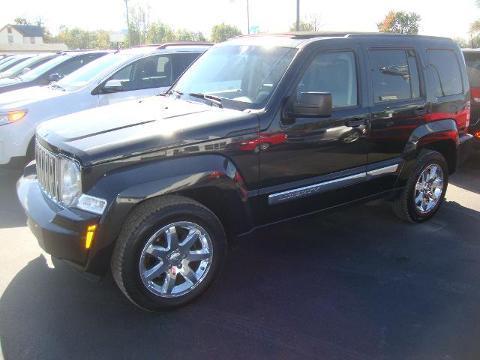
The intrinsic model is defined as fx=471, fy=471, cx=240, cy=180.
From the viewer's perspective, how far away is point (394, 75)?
445 centimetres

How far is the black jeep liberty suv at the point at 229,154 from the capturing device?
305cm

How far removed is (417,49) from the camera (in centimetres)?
473

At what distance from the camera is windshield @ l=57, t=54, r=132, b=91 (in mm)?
7021

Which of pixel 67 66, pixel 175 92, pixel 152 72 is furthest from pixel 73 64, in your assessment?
pixel 175 92

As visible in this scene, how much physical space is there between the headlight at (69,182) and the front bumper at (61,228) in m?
0.07

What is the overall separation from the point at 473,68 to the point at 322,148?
511cm

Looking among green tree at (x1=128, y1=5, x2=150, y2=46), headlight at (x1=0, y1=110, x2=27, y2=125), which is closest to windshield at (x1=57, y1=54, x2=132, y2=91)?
headlight at (x1=0, y1=110, x2=27, y2=125)

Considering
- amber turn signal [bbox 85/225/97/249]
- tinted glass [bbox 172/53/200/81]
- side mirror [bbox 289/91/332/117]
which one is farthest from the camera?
tinted glass [bbox 172/53/200/81]

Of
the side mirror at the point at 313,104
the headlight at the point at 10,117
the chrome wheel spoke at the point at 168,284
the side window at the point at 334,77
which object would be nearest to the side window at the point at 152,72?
the headlight at the point at 10,117

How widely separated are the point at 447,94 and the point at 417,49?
2.09 ft

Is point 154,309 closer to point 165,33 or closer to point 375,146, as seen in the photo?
point 375,146

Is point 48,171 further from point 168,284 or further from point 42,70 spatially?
→ point 42,70

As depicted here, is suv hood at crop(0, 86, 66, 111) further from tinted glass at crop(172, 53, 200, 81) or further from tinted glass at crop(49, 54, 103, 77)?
tinted glass at crop(49, 54, 103, 77)

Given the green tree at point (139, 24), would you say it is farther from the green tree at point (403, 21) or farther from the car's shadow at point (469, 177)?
the car's shadow at point (469, 177)
